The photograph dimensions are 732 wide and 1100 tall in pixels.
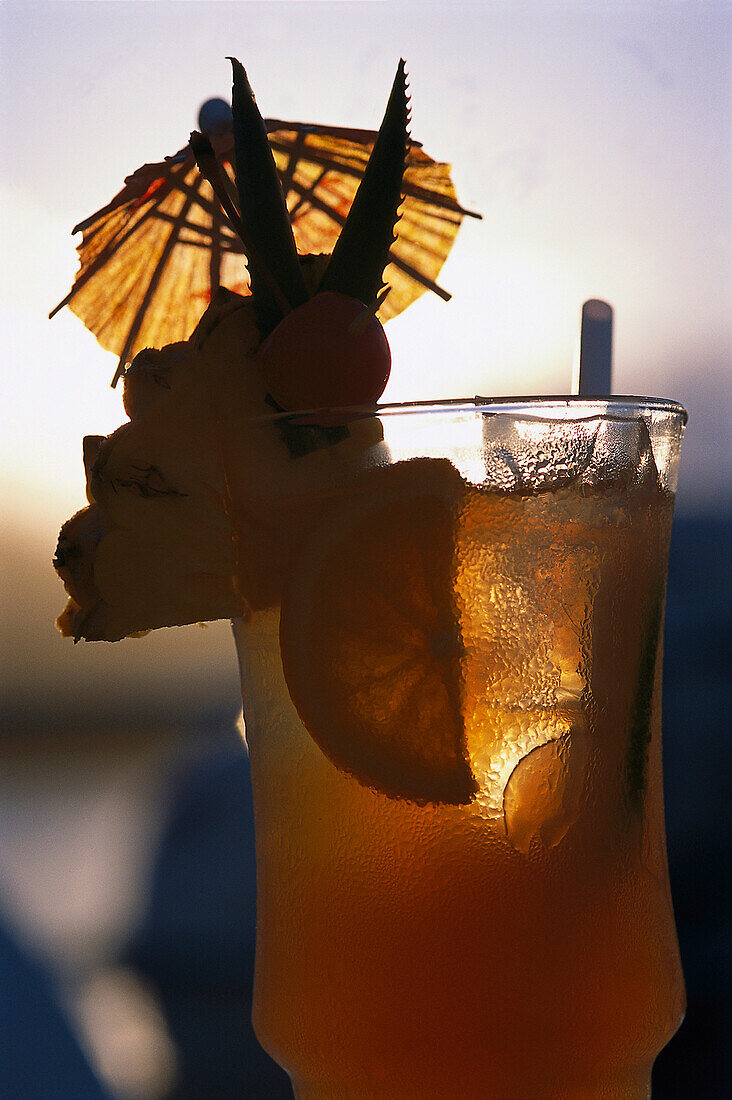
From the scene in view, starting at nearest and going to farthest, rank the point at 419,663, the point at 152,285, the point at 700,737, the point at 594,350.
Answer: the point at 419,663, the point at 594,350, the point at 152,285, the point at 700,737

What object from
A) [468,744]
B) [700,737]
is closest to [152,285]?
[468,744]

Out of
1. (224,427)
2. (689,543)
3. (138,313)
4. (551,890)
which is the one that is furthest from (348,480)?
(689,543)

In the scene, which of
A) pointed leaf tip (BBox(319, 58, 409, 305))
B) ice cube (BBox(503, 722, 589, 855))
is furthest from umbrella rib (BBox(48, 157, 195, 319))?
ice cube (BBox(503, 722, 589, 855))

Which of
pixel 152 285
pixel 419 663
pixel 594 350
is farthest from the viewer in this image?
pixel 152 285

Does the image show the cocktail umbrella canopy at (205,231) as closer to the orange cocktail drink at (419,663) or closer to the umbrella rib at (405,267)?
the umbrella rib at (405,267)

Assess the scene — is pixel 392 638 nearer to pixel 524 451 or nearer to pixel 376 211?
pixel 524 451

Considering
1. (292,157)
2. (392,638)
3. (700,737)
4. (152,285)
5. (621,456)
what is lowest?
(700,737)

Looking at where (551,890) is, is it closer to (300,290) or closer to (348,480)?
(348,480)
